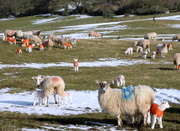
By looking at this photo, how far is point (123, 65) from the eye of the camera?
36750mm

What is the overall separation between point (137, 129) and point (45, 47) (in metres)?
34.5

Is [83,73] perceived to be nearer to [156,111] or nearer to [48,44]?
[48,44]

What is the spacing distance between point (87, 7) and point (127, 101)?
4566 inches

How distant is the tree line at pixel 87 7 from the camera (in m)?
110

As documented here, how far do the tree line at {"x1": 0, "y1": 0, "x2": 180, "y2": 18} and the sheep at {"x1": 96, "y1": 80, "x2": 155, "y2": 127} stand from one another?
97835mm

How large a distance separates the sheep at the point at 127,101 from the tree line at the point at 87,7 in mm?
97835

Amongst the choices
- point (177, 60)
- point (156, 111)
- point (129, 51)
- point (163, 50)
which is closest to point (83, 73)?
point (177, 60)

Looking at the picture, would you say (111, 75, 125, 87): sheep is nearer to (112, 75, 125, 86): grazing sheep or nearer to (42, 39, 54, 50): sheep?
(112, 75, 125, 86): grazing sheep

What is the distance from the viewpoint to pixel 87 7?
126188 millimetres

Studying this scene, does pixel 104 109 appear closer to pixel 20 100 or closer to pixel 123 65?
pixel 20 100

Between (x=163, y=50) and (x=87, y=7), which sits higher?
(x=87, y=7)

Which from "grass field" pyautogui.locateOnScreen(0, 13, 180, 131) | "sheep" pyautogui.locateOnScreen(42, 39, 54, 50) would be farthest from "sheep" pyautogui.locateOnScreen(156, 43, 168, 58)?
"sheep" pyautogui.locateOnScreen(42, 39, 54, 50)

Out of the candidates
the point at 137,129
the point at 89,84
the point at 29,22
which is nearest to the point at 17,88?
the point at 89,84

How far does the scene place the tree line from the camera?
110m
